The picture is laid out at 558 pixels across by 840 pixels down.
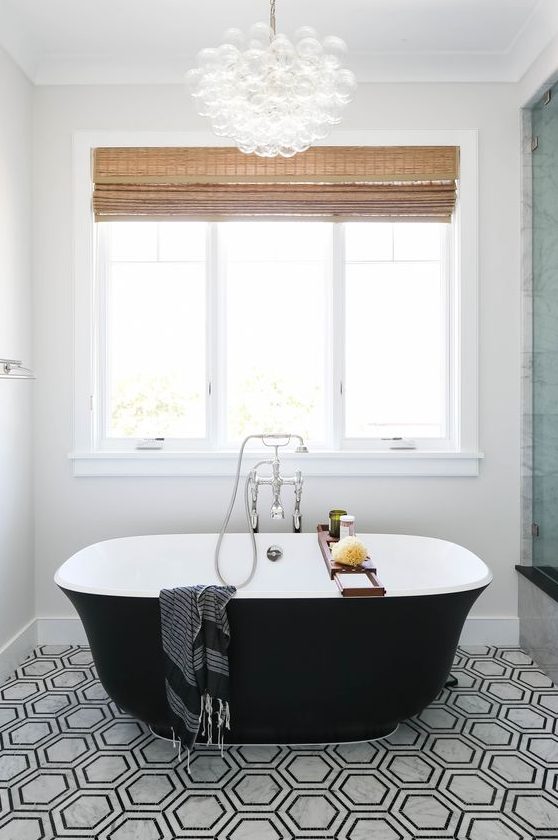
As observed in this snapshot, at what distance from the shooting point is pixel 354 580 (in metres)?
2.13

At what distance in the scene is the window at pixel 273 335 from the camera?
3.11 metres

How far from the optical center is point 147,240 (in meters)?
3.12

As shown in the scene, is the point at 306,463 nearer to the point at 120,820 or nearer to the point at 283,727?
the point at 283,727

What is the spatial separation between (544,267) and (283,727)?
2290 mm

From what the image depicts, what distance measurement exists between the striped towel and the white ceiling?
233 centimetres

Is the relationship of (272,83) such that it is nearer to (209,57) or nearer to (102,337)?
(209,57)

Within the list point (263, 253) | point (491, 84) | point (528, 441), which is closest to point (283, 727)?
point (528, 441)

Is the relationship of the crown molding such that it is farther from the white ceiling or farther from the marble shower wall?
the marble shower wall

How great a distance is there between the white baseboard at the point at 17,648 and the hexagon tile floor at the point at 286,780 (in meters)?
0.22

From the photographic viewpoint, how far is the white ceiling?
101 inches

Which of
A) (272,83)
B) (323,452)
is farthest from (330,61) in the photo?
(323,452)

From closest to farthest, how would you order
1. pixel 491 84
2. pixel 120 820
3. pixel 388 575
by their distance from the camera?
pixel 120 820, pixel 388 575, pixel 491 84

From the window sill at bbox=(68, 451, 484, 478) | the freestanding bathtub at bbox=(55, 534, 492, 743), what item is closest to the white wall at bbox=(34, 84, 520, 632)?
the window sill at bbox=(68, 451, 484, 478)

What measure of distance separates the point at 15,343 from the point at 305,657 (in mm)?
1878
